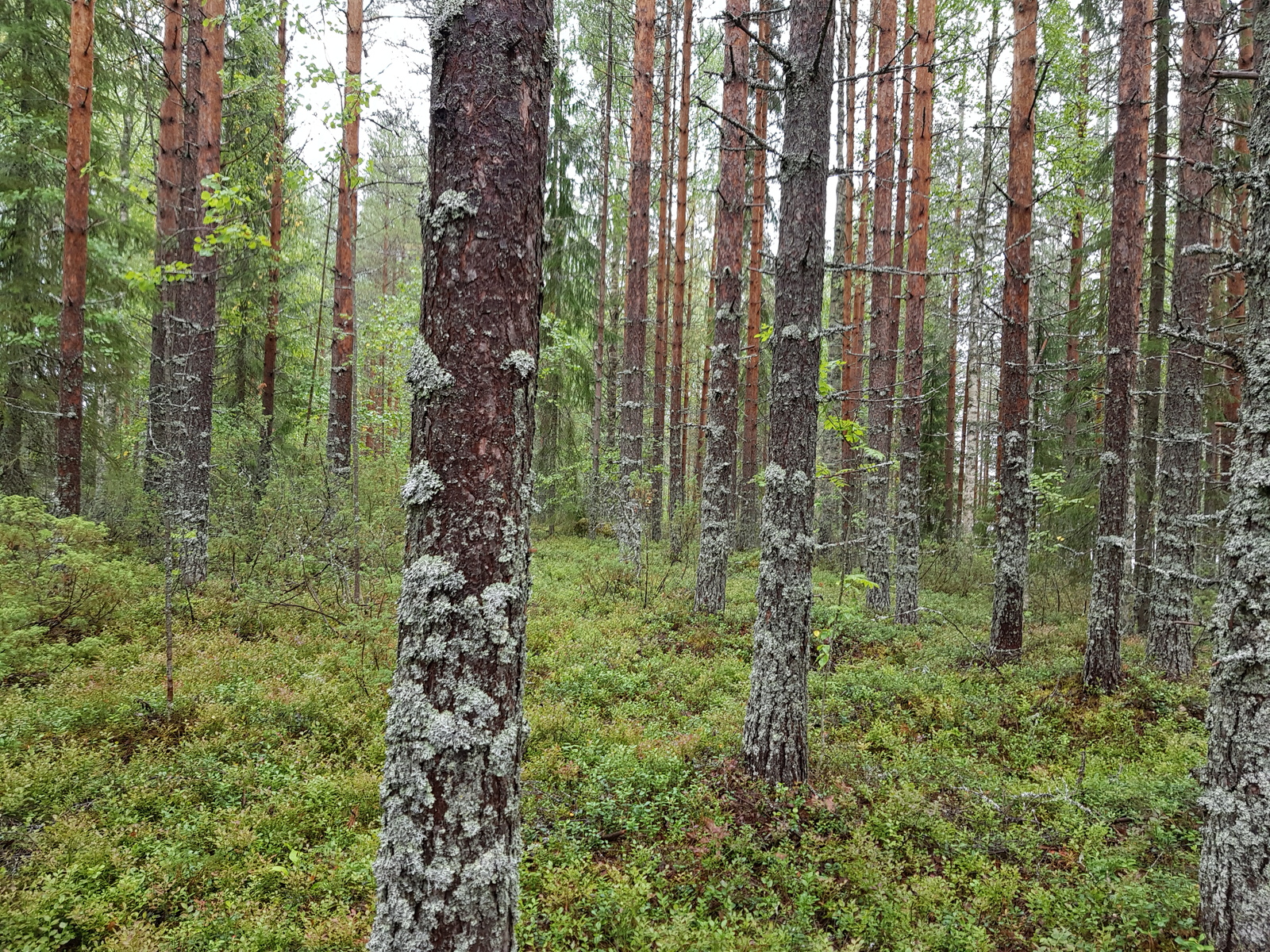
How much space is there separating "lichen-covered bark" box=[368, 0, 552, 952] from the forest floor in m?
1.51

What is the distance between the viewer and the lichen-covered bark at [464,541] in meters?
2.29

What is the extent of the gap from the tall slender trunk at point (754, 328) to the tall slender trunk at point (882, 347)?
2791 millimetres

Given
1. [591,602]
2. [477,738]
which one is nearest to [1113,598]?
[591,602]

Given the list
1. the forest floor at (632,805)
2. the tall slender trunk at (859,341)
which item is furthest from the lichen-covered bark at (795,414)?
the tall slender trunk at (859,341)

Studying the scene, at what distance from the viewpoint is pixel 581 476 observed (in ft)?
67.4

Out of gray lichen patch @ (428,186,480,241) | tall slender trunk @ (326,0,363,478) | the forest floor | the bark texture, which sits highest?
tall slender trunk @ (326,0,363,478)

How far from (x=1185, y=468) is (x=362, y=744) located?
10.9 m

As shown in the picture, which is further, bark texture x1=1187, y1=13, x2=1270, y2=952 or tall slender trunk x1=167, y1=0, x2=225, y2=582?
tall slender trunk x1=167, y1=0, x2=225, y2=582

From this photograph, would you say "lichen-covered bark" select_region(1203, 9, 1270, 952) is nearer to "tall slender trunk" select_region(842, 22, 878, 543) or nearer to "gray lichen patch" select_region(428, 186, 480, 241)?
"gray lichen patch" select_region(428, 186, 480, 241)

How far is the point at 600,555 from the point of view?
49.3 ft

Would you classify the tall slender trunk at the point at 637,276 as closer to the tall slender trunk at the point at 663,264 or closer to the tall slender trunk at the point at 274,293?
the tall slender trunk at the point at 663,264

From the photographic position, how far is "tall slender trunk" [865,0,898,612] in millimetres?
11117

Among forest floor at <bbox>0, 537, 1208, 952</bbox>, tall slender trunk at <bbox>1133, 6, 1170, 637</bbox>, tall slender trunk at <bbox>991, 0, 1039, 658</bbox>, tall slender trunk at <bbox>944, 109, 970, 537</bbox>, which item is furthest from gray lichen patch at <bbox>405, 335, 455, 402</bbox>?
tall slender trunk at <bbox>944, 109, 970, 537</bbox>

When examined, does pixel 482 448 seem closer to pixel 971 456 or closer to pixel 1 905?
pixel 1 905
